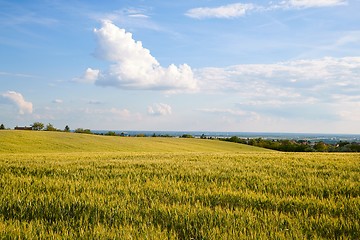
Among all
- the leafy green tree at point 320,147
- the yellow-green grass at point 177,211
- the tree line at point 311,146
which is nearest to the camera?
the yellow-green grass at point 177,211

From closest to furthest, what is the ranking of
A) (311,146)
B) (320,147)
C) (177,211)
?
(177,211) → (320,147) → (311,146)

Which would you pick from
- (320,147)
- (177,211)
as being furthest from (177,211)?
(320,147)

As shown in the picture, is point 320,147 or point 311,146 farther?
point 311,146

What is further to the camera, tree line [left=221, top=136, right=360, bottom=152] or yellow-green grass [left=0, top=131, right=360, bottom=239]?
tree line [left=221, top=136, right=360, bottom=152]

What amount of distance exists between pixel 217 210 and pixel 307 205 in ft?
5.55

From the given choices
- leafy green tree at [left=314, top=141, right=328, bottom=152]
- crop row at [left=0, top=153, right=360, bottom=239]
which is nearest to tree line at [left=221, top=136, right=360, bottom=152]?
leafy green tree at [left=314, top=141, right=328, bottom=152]

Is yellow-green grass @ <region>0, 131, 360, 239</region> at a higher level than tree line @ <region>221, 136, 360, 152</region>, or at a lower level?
higher

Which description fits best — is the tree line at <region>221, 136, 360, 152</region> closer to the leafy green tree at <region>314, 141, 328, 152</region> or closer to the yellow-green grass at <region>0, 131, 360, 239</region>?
the leafy green tree at <region>314, 141, 328, 152</region>

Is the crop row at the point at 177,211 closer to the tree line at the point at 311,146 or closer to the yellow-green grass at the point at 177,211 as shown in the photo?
the yellow-green grass at the point at 177,211

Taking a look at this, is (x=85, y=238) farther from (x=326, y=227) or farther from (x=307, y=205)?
(x=307, y=205)

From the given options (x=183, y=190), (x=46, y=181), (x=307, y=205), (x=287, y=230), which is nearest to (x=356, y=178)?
(x=307, y=205)

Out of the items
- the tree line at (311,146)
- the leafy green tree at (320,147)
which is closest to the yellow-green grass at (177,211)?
the tree line at (311,146)

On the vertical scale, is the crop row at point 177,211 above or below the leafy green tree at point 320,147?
above

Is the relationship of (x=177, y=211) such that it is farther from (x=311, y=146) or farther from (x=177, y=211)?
(x=311, y=146)
